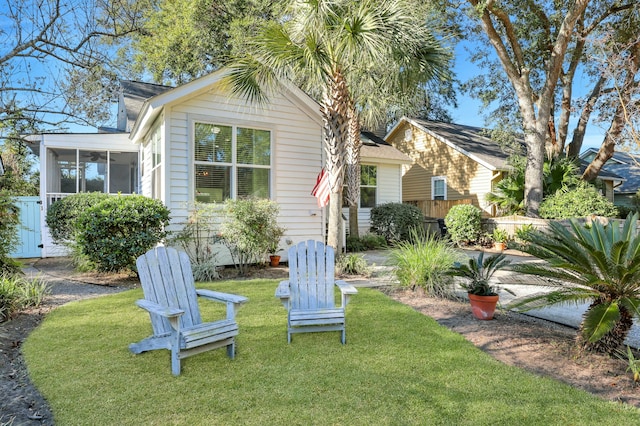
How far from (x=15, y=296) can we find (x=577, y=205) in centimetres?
1449

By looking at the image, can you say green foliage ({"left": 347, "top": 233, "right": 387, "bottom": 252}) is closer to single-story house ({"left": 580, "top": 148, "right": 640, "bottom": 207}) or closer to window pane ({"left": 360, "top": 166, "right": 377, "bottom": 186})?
window pane ({"left": 360, "top": 166, "right": 377, "bottom": 186})

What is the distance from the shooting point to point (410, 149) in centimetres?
2119

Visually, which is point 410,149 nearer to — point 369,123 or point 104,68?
point 369,123

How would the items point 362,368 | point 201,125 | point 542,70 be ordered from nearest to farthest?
point 362,368 → point 201,125 → point 542,70

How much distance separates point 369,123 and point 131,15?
10689 mm

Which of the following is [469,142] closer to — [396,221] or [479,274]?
[396,221]

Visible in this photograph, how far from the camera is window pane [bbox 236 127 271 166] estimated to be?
8.59 metres

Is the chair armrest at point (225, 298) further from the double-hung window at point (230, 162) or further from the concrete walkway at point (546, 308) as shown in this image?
the double-hung window at point (230, 162)

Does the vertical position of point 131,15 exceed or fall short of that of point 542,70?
it exceeds it

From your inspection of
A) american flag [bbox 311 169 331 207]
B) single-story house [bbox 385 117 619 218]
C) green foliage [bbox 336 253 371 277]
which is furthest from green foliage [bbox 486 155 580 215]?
american flag [bbox 311 169 331 207]

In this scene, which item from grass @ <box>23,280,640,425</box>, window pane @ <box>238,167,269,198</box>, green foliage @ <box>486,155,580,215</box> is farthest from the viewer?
green foliage @ <box>486,155,580,215</box>

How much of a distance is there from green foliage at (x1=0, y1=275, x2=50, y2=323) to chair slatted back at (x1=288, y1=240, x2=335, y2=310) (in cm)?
353

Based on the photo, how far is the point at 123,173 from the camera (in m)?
12.4

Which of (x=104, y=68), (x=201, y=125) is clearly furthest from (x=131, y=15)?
(x=201, y=125)
